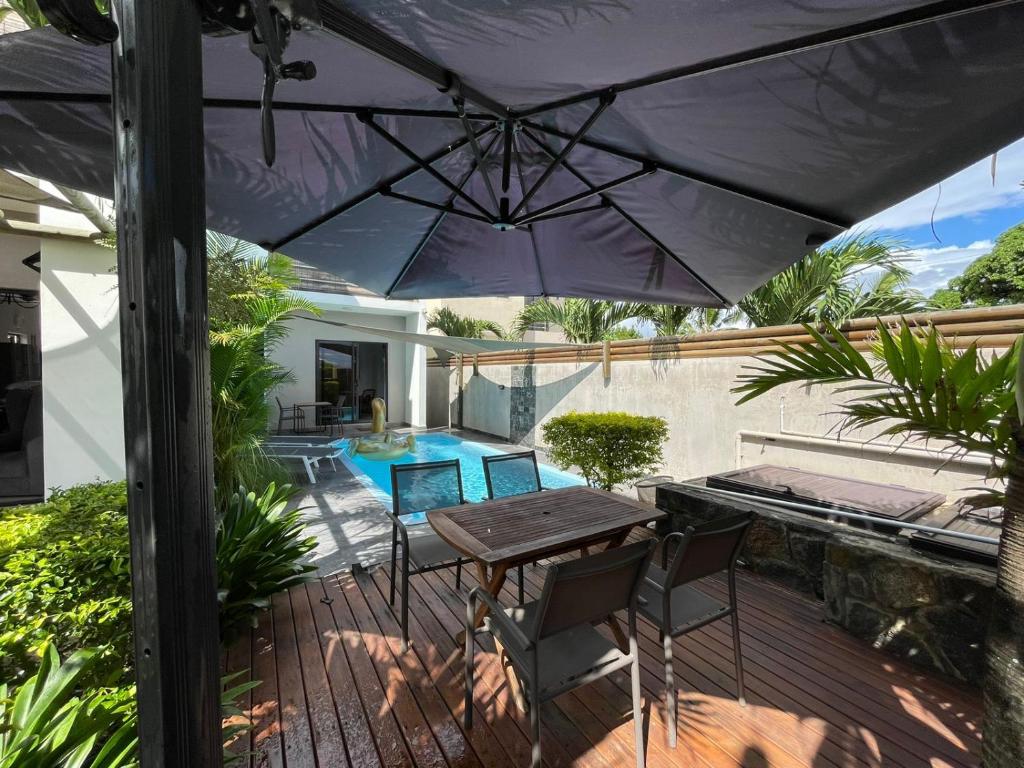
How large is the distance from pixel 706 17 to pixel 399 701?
10.4 ft

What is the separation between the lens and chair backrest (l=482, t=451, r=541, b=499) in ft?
12.3

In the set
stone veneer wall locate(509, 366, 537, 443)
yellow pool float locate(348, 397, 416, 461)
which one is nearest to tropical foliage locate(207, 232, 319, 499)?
yellow pool float locate(348, 397, 416, 461)

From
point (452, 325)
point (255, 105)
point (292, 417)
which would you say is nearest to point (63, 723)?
point (255, 105)

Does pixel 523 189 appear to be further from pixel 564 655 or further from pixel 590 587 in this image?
pixel 564 655

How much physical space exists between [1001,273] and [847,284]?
67.3 feet

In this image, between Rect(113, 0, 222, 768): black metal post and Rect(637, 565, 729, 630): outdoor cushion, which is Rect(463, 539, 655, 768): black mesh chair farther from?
Rect(113, 0, 222, 768): black metal post

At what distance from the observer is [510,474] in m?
3.85

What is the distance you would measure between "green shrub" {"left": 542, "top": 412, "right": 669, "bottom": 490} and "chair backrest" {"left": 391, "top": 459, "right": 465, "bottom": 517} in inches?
104

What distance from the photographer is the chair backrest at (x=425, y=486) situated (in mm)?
3264

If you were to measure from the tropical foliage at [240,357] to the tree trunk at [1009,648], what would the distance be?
17.3 ft

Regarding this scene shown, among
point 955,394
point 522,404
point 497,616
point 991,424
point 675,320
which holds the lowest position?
point 497,616

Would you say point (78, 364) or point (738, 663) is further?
point (78, 364)

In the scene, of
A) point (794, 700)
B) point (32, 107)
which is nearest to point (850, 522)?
point (794, 700)

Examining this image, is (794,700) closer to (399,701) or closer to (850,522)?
(850,522)
